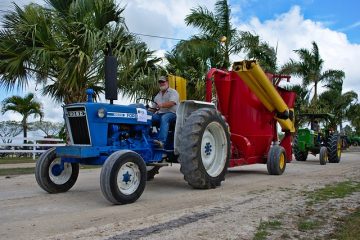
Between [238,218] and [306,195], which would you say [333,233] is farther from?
[306,195]

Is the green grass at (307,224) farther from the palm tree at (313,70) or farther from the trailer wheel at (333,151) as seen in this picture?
the palm tree at (313,70)

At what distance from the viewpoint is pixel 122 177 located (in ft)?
21.5

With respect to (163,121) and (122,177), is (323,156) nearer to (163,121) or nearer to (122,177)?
(163,121)

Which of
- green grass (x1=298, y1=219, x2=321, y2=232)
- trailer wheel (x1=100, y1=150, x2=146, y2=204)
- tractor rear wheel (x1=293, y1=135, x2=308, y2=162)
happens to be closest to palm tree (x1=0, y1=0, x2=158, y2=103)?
trailer wheel (x1=100, y1=150, x2=146, y2=204)

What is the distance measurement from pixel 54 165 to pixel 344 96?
39.2 metres

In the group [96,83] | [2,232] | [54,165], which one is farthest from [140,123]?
[96,83]

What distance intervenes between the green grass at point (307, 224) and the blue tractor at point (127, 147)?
2.54m

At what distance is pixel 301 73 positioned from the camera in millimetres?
34219

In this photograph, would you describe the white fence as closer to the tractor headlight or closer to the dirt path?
the dirt path

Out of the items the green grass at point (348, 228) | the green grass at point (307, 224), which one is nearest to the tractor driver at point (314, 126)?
the green grass at point (348, 228)

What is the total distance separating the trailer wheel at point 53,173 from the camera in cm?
750

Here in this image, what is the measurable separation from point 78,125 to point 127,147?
908mm

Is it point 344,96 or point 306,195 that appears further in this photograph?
point 344,96

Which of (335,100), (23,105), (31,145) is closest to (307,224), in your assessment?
(31,145)
